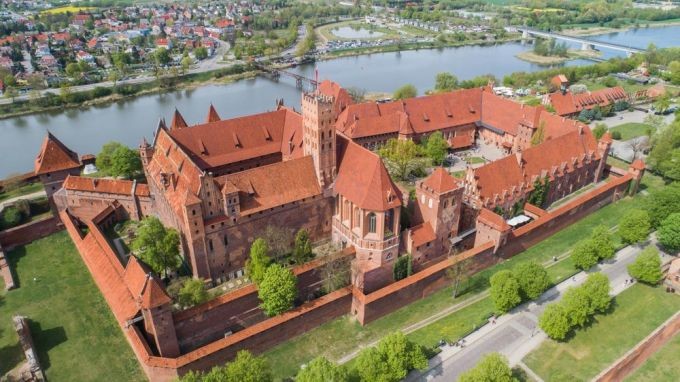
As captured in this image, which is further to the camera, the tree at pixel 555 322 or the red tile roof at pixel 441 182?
the red tile roof at pixel 441 182

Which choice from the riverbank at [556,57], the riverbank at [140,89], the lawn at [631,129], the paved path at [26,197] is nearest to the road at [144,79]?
the riverbank at [140,89]

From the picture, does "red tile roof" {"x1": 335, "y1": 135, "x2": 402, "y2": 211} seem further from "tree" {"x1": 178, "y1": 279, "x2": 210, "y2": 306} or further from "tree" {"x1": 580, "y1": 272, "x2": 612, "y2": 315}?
"tree" {"x1": 580, "y1": 272, "x2": 612, "y2": 315}

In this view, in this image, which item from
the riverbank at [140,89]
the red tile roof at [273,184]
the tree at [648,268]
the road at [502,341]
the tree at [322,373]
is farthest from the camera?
the riverbank at [140,89]

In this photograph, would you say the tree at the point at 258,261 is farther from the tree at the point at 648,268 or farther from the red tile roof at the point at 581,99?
the red tile roof at the point at 581,99

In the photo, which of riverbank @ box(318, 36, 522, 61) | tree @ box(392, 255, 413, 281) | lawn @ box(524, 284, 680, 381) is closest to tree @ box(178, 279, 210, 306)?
tree @ box(392, 255, 413, 281)

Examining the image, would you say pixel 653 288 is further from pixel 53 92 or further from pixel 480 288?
pixel 53 92

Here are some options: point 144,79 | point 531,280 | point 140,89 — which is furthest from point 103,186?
point 144,79

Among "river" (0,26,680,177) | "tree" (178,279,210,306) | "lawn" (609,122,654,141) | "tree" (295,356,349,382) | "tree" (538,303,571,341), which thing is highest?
"tree" (295,356,349,382)
